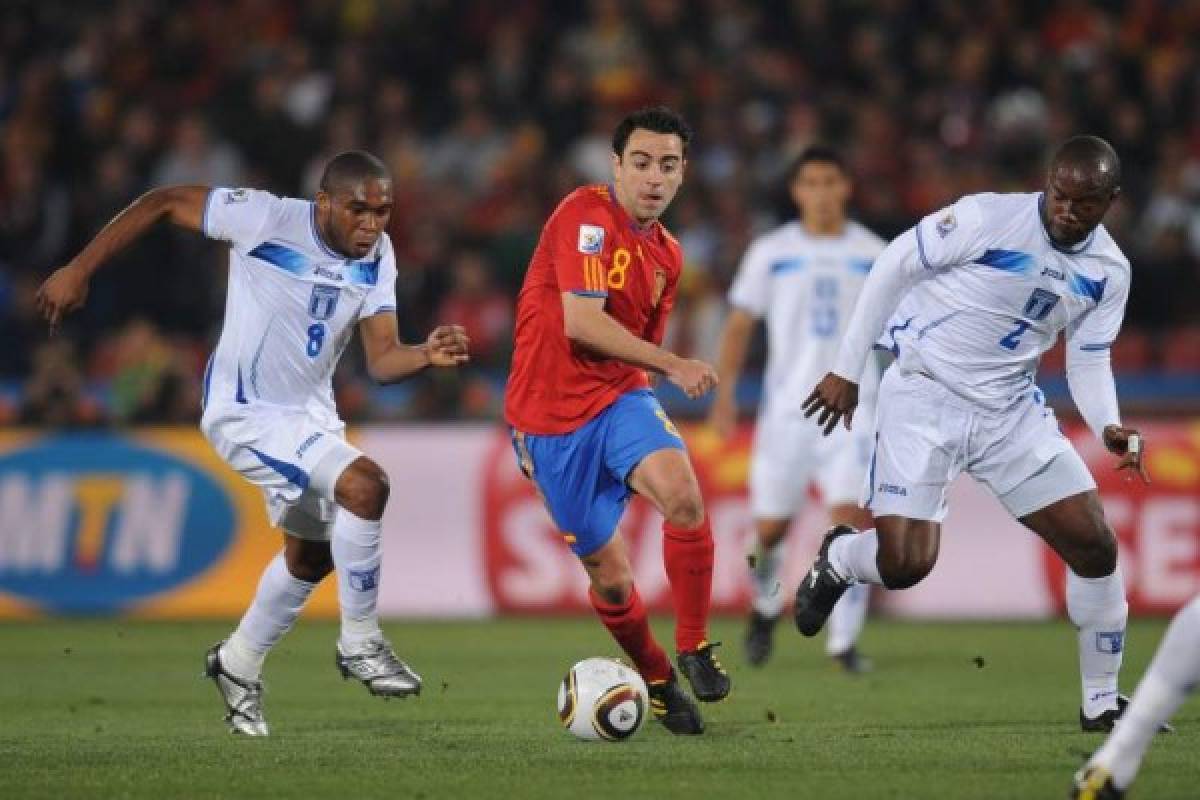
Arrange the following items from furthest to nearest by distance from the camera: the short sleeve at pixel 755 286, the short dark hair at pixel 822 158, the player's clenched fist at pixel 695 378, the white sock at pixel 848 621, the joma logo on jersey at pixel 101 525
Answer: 1. the joma logo on jersey at pixel 101 525
2. the short sleeve at pixel 755 286
3. the short dark hair at pixel 822 158
4. the white sock at pixel 848 621
5. the player's clenched fist at pixel 695 378

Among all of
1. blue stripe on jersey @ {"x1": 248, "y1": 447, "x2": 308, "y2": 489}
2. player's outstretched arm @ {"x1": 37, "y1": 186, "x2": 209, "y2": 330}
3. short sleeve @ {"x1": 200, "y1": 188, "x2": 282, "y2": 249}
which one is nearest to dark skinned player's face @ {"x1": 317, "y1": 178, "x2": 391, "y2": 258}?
short sleeve @ {"x1": 200, "y1": 188, "x2": 282, "y2": 249}

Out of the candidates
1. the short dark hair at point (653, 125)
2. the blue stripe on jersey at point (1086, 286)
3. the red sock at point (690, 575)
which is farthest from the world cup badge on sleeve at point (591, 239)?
the blue stripe on jersey at point (1086, 286)

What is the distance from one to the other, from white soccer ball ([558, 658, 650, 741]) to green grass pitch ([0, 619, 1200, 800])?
0.12 meters

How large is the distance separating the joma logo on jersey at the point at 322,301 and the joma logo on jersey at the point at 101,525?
6673 millimetres

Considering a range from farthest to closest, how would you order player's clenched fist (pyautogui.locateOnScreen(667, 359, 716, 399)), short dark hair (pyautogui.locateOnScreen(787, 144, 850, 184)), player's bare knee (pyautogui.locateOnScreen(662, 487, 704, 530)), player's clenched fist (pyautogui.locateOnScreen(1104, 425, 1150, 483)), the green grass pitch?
short dark hair (pyautogui.locateOnScreen(787, 144, 850, 184)) → player's clenched fist (pyautogui.locateOnScreen(1104, 425, 1150, 483)) → player's bare knee (pyautogui.locateOnScreen(662, 487, 704, 530)) → player's clenched fist (pyautogui.locateOnScreen(667, 359, 716, 399)) → the green grass pitch

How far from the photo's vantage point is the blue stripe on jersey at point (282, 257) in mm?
8586

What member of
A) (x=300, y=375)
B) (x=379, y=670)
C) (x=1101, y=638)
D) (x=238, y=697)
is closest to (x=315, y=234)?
(x=300, y=375)

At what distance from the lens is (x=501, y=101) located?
61.4 ft

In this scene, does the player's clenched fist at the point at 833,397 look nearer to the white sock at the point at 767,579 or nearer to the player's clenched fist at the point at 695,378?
the player's clenched fist at the point at 695,378

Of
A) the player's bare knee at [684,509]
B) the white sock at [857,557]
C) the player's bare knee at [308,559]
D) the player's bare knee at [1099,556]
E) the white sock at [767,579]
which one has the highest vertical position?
the player's bare knee at [684,509]

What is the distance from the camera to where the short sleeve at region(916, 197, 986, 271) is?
8289 millimetres

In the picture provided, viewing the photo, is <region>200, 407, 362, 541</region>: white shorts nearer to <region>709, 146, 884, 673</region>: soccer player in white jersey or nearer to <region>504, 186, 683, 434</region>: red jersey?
<region>504, 186, 683, 434</region>: red jersey

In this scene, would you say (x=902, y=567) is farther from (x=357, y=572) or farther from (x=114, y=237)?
(x=114, y=237)

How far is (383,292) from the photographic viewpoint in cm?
880
